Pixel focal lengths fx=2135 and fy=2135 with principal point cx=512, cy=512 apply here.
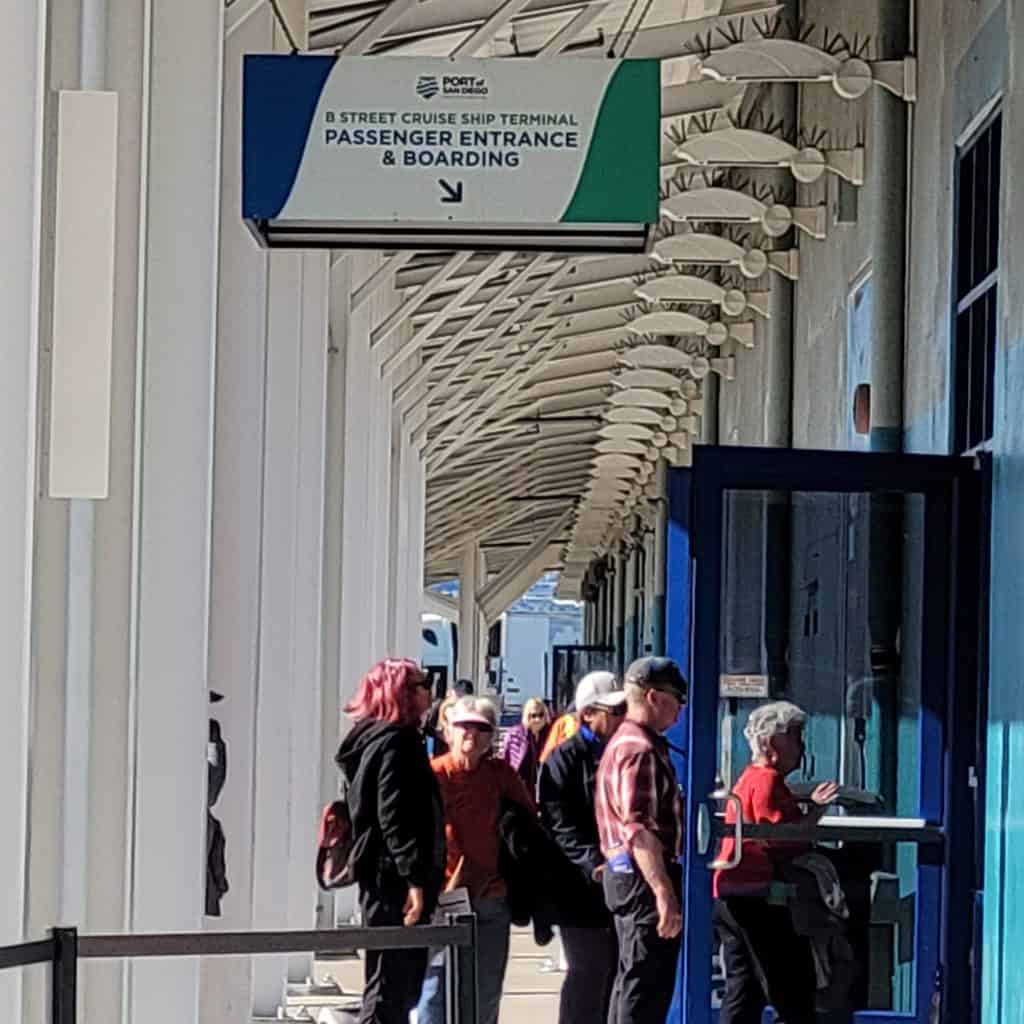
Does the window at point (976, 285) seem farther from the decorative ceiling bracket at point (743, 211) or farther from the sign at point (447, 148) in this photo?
the decorative ceiling bracket at point (743, 211)

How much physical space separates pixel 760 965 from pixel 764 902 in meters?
0.23

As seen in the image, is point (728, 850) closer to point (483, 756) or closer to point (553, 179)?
point (483, 756)

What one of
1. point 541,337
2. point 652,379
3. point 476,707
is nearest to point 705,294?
point 652,379

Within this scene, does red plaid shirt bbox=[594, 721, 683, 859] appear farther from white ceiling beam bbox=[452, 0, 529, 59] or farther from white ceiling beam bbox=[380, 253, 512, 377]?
white ceiling beam bbox=[380, 253, 512, 377]

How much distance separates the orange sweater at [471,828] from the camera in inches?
258

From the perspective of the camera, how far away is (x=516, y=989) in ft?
30.8

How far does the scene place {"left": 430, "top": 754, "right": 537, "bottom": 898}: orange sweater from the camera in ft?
21.5

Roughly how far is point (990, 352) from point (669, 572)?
4.11 feet

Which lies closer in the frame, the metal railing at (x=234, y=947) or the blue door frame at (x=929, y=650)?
the metal railing at (x=234, y=947)

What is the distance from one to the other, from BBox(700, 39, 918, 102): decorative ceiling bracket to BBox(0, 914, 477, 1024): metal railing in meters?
5.42

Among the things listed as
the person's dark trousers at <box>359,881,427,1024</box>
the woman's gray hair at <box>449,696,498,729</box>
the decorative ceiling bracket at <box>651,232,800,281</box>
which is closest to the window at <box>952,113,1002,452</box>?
the woman's gray hair at <box>449,696,498,729</box>

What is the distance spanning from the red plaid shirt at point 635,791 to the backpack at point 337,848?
75cm

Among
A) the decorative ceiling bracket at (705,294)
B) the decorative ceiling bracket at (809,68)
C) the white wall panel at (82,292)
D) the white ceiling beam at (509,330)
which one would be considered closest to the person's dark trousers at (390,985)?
the white wall panel at (82,292)

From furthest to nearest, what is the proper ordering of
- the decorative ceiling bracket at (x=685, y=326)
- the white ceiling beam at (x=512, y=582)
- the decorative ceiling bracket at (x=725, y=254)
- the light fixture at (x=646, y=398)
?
1. the white ceiling beam at (x=512, y=582)
2. the light fixture at (x=646, y=398)
3. the decorative ceiling bracket at (x=685, y=326)
4. the decorative ceiling bracket at (x=725, y=254)
